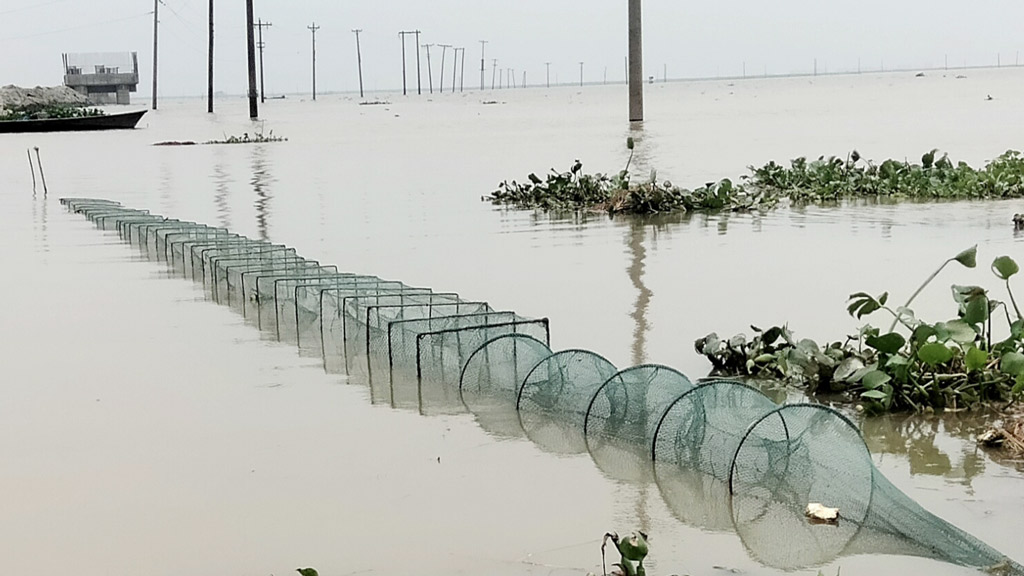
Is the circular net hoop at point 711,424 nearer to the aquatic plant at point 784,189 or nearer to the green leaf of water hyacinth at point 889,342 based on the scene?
the green leaf of water hyacinth at point 889,342

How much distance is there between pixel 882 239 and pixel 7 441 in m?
9.47

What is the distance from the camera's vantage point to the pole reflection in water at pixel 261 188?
686 inches

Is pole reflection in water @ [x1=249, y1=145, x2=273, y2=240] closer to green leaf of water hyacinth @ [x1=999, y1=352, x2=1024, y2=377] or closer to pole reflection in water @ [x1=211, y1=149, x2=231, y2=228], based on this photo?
pole reflection in water @ [x1=211, y1=149, x2=231, y2=228]

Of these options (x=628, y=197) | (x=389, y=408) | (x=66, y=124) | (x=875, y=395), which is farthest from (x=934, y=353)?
(x=66, y=124)

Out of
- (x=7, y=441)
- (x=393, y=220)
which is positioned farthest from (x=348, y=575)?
(x=393, y=220)

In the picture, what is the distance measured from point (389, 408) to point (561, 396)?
1.12m

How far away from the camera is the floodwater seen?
5.36 meters

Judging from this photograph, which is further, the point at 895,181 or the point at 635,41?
the point at 635,41

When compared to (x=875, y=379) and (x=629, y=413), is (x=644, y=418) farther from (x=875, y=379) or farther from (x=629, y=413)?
(x=875, y=379)

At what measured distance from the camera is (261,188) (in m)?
23.8

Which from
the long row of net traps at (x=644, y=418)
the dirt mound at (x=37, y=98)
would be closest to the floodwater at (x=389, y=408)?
the long row of net traps at (x=644, y=418)

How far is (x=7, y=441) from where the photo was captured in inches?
276

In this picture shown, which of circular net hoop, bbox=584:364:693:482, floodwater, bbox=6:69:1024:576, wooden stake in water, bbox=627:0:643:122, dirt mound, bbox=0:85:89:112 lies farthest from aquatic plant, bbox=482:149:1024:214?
dirt mound, bbox=0:85:89:112

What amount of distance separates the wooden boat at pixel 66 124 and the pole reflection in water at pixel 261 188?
19243 millimetres
